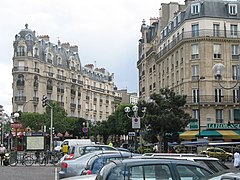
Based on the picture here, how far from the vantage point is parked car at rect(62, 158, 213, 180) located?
22.8ft

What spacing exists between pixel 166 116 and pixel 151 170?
30690 mm

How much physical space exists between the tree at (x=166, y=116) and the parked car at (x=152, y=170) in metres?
30.2

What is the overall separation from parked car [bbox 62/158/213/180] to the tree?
30.2 meters

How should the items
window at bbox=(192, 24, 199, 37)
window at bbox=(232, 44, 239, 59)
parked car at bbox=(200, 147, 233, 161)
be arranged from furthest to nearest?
1. window at bbox=(232, 44, 239, 59)
2. window at bbox=(192, 24, 199, 37)
3. parked car at bbox=(200, 147, 233, 161)

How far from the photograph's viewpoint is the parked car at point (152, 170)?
6949 mm

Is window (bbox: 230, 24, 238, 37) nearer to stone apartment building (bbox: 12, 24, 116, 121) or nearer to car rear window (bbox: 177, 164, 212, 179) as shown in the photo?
stone apartment building (bbox: 12, 24, 116, 121)

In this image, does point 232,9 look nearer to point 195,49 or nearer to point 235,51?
point 235,51

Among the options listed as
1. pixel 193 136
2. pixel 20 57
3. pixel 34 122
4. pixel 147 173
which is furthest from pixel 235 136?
pixel 20 57

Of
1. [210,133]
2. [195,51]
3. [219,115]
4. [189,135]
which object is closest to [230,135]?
[210,133]

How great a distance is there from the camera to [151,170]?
713cm

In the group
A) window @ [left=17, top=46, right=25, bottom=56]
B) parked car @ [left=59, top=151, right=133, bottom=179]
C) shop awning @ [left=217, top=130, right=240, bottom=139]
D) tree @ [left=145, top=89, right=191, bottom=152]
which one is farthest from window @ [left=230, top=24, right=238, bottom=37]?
window @ [left=17, top=46, right=25, bottom=56]

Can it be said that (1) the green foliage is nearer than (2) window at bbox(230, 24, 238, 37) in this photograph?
Yes

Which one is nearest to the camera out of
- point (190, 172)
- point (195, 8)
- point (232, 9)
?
point (190, 172)

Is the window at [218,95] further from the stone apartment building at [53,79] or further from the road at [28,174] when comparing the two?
the stone apartment building at [53,79]
